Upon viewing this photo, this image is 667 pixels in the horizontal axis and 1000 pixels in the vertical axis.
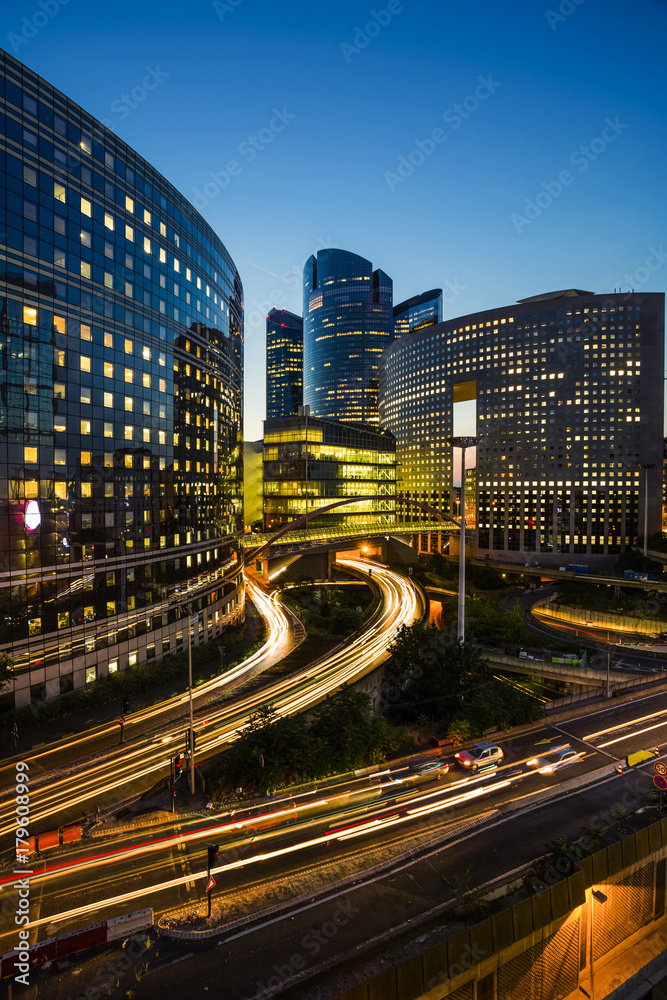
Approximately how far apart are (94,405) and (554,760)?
37.7m

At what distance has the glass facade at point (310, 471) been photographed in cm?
8600

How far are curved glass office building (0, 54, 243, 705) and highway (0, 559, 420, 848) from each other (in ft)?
29.6

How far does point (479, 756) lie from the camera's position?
23266mm

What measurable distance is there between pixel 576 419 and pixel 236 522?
298 ft

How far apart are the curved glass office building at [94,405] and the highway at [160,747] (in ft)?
29.6

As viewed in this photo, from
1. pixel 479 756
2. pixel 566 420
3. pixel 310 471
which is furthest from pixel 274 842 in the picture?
pixel 566 420

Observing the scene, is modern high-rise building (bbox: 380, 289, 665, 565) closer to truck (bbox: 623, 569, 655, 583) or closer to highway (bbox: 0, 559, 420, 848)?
truck (bbox: 623, 569, 655, 583)

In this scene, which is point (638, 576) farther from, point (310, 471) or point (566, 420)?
point (310, 471)

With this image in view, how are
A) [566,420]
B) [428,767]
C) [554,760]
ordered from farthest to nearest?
1. [566,420]
2. [554,760]
3. [428,767]

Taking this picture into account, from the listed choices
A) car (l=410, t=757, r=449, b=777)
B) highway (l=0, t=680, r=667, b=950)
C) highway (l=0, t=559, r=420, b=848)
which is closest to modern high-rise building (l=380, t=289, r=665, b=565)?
highway (l=0, t=559, r=420, b=848)

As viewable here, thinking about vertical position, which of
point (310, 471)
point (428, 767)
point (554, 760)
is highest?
point (310, 471)

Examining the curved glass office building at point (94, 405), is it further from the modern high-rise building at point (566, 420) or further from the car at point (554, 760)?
the modern high-rise building at point (566, 420)

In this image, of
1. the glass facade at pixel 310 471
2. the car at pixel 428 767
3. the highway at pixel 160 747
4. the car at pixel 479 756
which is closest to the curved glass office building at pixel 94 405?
the highway at pixel 160 747

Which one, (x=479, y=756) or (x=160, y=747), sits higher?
(x=479, y=756)
